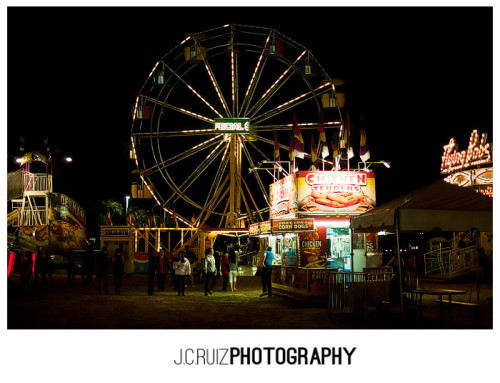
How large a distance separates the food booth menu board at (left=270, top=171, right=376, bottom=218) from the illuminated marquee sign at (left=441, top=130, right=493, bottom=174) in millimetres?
19513

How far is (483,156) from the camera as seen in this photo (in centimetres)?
3362

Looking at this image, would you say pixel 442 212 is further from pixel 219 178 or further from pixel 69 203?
pixel 69 203

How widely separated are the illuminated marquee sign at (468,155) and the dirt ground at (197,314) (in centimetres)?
1798

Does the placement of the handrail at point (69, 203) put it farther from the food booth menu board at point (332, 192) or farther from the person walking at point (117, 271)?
the food booth menu board at point (332, 192)

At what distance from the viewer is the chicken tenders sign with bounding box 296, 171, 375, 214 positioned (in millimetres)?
16344

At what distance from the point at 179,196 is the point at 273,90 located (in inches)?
278

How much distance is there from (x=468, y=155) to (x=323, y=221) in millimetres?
21596

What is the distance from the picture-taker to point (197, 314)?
12.8m

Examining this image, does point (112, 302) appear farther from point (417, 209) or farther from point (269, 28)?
point (269, 28)

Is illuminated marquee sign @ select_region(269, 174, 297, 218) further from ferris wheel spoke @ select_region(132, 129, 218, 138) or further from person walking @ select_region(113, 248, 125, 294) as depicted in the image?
ferris wheel spoke @ select_region(132, 129, 218, 138)

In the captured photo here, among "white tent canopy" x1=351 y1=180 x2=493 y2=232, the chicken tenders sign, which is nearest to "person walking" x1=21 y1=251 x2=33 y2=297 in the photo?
the chicken tenders sign

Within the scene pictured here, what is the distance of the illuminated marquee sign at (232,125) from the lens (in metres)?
28.2

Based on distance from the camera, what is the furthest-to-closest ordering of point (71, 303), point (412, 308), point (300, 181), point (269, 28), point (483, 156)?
point (483, 156) → point (269, 28) → point (300, 181) → point (71, 303) → point (412, 308)
